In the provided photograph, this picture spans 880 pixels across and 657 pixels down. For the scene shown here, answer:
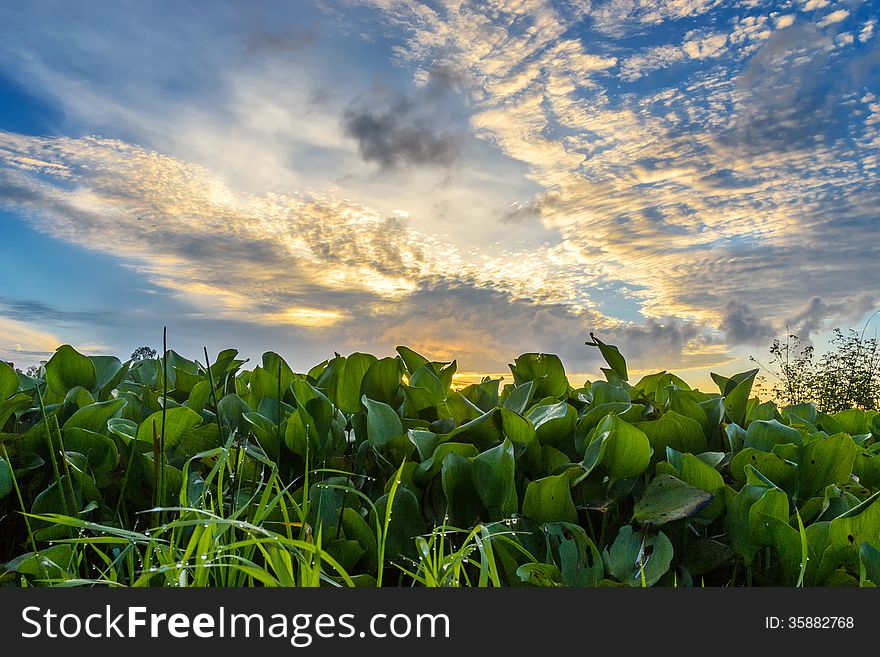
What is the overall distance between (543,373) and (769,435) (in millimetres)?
985

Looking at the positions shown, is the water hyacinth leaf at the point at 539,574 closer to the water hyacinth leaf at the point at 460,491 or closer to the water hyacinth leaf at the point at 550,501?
the water hyacinth leaf at the point at 550,501

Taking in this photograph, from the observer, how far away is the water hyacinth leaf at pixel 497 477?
7.17ft

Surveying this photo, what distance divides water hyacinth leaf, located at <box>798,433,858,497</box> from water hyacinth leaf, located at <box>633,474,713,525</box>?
2.10 ft

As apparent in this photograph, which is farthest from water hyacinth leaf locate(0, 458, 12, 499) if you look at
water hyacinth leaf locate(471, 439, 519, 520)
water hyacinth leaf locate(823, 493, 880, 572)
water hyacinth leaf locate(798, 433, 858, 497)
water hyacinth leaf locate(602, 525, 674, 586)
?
water hyacinth leaf locate(798, 433, 858, 497)

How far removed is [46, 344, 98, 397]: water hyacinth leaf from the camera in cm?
328

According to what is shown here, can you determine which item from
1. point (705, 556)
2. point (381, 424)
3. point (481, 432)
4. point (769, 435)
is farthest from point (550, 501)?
point (769, 435)

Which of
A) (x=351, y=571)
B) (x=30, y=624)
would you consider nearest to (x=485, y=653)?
(x=351, y=571)

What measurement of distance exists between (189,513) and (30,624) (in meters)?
0.49

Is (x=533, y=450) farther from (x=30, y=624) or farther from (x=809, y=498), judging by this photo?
(x=30, y=624)

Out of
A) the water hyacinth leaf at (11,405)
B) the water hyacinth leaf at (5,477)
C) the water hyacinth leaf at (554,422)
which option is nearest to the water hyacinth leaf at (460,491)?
the water hyacinth leaf at (554,422)

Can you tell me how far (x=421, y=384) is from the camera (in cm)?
301

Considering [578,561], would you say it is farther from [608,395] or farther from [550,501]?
[608,395]

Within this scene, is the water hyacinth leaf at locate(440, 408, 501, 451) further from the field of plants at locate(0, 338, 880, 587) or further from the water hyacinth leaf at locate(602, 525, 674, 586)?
the water hyacinth leaf at locate(602, 525, 674, 586)

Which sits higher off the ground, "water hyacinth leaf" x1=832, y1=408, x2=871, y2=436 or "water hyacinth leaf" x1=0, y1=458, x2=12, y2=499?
"water hyacinth leaf" x1=832, y1=408, x2=871, y2=436
